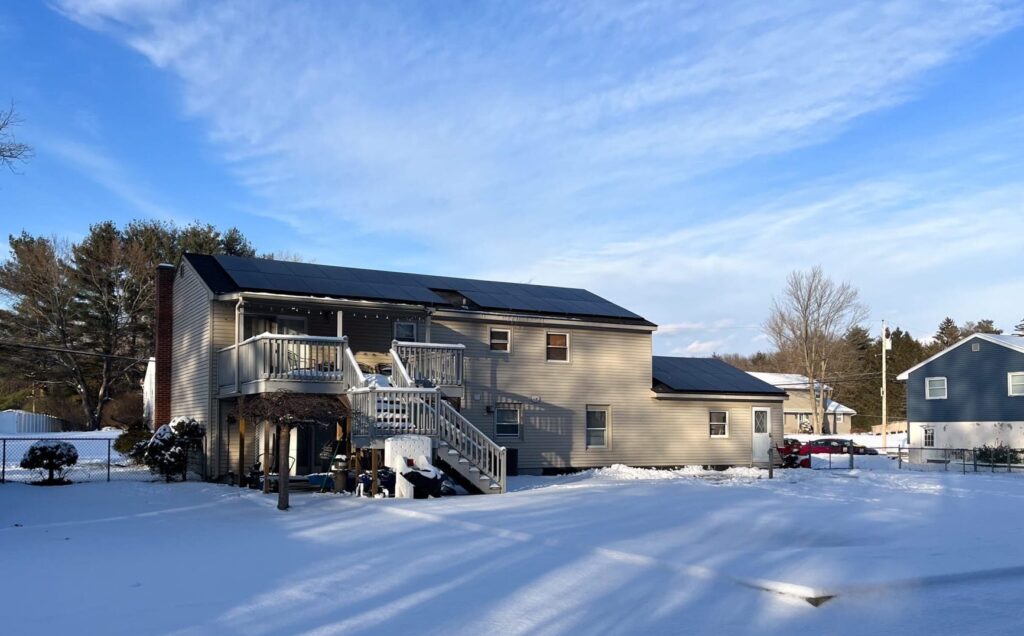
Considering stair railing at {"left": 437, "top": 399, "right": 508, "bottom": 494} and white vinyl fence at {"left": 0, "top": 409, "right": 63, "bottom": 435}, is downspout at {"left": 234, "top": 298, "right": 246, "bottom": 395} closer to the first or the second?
stair railing at {"left": 437, "top": 399, "right": 508, "bottom": 494}

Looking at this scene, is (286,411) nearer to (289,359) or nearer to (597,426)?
(289,359)

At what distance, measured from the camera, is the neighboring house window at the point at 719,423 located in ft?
109

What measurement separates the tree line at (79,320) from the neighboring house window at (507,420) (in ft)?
102

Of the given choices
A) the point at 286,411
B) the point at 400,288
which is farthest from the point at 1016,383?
the point at 286,411

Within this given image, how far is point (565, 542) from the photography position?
12.9m

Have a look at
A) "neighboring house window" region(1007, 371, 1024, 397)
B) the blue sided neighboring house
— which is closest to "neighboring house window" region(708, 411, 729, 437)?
the blue sided neighboring house

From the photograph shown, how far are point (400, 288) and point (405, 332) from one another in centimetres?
137

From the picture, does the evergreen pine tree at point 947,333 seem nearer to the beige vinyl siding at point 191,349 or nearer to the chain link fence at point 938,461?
the chain link fence at point 938,461

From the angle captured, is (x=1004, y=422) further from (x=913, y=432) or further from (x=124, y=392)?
(x=124, y=392)

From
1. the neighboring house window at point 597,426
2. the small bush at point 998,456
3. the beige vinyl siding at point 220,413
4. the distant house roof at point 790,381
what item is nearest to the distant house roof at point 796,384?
the distant house roof at point 790,381

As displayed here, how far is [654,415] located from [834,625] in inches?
936

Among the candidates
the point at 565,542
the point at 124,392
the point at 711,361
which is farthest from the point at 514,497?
the point at 124,392

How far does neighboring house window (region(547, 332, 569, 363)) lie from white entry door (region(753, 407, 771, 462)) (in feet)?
26.4

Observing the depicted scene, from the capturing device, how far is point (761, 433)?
33.8 meters
